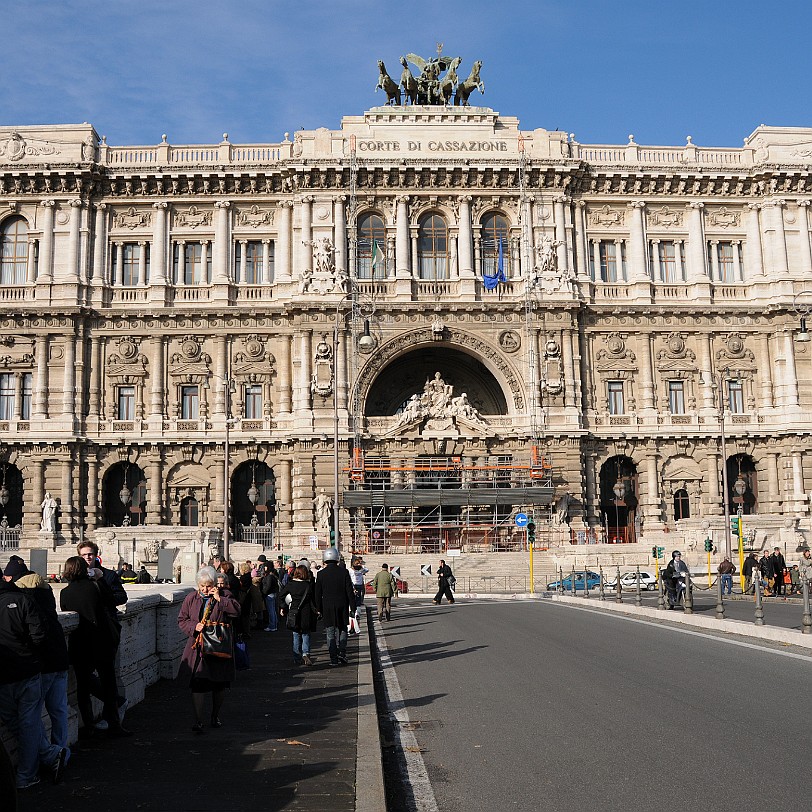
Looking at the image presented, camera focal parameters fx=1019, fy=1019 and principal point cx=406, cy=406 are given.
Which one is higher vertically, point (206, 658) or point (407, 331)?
point (407, 331)

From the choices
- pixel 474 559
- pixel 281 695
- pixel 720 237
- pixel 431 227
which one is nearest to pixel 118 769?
pixel 281 695

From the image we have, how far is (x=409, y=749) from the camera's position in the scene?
35.1ft

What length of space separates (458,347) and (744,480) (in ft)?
53.7

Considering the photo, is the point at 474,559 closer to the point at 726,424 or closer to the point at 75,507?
the point at 726,424

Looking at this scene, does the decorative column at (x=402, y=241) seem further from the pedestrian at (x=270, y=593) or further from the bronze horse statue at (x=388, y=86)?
the pedestrian at (x=270, y=593)

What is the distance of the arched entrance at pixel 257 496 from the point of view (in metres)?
51.7

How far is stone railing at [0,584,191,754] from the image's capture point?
35.6 ft

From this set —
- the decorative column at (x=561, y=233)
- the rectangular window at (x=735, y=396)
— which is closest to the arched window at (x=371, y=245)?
the decorative column at (x=561, y=233)

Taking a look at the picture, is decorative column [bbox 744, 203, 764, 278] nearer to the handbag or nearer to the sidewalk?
the sidewalk

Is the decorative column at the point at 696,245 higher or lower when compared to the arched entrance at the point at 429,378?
higher

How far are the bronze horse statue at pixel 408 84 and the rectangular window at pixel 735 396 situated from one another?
23.1m

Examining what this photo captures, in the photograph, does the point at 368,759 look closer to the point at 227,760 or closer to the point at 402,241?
the point at 227,760

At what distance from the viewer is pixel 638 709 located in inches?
481

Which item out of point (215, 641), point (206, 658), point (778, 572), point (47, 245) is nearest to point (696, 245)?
point (778, 572)
